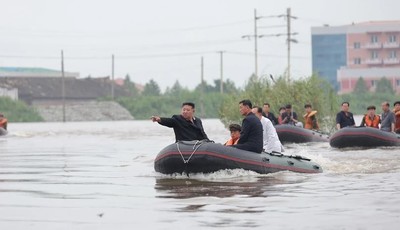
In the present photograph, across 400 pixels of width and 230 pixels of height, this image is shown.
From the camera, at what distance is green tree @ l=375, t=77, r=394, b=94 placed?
122375 mm

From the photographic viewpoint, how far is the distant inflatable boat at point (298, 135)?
1312 inches

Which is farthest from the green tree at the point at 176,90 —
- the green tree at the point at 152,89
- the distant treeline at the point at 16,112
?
the distant treeline at the point at 16,112

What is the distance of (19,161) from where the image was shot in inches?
981

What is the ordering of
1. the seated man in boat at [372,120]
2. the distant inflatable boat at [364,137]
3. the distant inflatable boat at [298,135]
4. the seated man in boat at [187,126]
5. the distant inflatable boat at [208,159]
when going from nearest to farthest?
the distant inflatable boat at [208,159]
the seated man in boat at [187,126]
the distant inflatable boat at [364,137]
the seated man in boat at [372,120]
the distant inflatable boat at [298,135]

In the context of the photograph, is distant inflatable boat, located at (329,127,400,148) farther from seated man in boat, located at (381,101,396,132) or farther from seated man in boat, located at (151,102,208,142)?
seated man in boat, located at (151,102,208,142)

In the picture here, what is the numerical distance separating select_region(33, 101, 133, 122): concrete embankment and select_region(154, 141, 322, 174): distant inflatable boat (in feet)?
275

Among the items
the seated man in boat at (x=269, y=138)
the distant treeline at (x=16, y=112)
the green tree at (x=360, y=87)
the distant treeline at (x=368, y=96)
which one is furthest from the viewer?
the green tree at (x=360, y=87)

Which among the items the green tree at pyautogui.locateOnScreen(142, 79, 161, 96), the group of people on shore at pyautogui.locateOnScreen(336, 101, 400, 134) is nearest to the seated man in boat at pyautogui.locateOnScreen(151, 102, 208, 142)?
the group of people on shore at pyautogui.locateOnScreen(336, 101, 400, 134)

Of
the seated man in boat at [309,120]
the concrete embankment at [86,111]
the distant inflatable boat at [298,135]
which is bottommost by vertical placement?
the concrete embankment at [86,111]

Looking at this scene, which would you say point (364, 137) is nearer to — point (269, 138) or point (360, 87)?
point (269, 138)

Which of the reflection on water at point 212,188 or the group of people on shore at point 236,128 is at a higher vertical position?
the group of people on shore at point 236,128

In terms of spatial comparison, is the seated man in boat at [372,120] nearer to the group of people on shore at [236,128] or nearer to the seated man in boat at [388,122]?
the seated man in boat at [388,122]

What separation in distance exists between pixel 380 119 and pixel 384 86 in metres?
94.5

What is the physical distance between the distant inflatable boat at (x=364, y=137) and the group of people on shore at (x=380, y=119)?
1.87 feet
